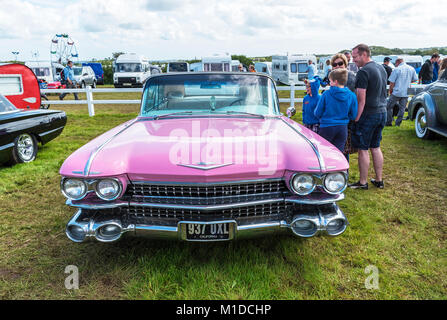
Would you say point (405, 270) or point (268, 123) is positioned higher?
point (268, 123)

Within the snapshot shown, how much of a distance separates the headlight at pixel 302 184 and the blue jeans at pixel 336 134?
6.02 feet

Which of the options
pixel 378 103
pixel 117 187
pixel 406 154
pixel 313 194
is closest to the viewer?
pixel 117 187

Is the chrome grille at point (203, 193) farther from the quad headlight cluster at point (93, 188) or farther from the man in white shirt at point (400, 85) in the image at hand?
the man in white shirt at point (400, 85)

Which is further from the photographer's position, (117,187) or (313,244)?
(313,244)

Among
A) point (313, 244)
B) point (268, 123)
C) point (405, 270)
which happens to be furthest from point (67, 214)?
point (405, 270)

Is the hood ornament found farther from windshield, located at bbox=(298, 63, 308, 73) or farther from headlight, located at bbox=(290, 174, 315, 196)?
windshield, located at bbox=(298, 63, 308, 73)

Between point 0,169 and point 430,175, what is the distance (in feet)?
24.2

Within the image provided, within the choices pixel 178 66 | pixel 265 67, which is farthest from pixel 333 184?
pixel 265 67

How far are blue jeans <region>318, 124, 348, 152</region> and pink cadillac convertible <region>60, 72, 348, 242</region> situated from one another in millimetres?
1455

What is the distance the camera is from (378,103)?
14.3 ft

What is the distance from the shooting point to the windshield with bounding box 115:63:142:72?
85.1ft

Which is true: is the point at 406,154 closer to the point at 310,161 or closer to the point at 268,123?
the point at 268,123

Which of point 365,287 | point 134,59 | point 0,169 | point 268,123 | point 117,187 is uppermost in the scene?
point 134,59

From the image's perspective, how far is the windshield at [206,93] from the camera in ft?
12.5
